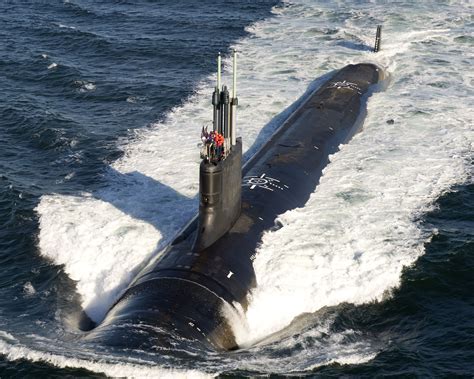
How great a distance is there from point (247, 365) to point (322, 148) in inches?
690

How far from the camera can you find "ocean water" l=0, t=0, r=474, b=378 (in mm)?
21422

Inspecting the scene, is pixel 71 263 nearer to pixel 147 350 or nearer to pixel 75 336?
pixel 75 336

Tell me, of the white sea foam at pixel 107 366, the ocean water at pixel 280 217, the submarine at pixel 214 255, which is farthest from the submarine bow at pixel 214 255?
the white sea foam at pixel 107 366

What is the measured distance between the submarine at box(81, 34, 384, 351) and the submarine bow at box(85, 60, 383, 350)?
0.03 metres

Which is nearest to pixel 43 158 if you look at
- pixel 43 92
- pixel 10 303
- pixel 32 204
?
pixel 32 204

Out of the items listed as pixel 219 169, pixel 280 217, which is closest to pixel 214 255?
pixel 219 169

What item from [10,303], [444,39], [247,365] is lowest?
[10,303]

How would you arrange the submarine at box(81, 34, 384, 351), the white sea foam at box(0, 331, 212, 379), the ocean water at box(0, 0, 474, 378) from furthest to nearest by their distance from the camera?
the ocean water at box(0, 0, 474, 378)
the submarine at box(81, 34, 384, 351)
the white sea foam at box(0, 331, 212, 379)

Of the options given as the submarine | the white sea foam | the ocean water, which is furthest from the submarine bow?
the white sea foam

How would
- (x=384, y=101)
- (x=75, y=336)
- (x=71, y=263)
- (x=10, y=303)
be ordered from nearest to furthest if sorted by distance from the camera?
(x=75, y=336), (x=10, y=303), (x=71, y=263), (x=384, y=101)

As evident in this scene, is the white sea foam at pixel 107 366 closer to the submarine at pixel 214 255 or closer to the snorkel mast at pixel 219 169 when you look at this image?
the submarine at pixel 214 255

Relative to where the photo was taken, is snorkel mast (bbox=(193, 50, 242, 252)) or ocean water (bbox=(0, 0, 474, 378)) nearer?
ocean water (bbox=(0, 0, 474, 378))

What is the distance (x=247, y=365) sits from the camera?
63.3ft

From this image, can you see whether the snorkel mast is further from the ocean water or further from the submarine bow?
the ocean water
